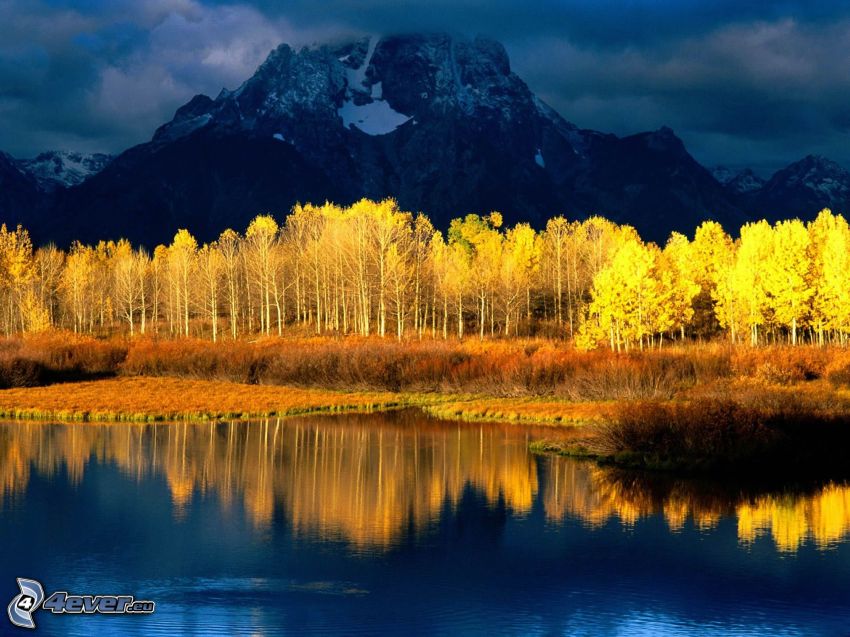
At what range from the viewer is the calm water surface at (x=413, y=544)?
14898 millimetres

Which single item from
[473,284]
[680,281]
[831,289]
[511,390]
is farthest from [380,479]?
[473,284]

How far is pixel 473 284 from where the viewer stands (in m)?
96.9

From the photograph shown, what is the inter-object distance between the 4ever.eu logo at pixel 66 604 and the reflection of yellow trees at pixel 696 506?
397 inches

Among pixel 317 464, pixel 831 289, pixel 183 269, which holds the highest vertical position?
pixel 183 269

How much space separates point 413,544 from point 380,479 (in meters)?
7.29

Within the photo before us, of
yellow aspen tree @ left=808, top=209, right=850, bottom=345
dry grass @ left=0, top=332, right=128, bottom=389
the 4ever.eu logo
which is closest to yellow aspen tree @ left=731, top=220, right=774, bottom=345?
yellow aspen tree @ left=808, top=209, right=850, bottom=345

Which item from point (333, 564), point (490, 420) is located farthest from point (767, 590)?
point (490, 420)

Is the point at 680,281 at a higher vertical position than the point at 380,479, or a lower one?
higher

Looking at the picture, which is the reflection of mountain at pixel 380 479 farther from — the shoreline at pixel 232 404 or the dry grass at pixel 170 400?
the dry grass at pixel 170 400

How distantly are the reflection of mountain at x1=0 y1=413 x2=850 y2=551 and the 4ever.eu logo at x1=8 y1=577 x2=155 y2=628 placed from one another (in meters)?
5.22

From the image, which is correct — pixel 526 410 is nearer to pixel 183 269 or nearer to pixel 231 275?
pixel 231 275

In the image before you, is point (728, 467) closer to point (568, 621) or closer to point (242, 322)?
point (568, 621)

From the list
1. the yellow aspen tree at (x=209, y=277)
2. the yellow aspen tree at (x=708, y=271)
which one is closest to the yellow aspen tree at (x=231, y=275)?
the yellow aspen tree at (x=209, y=277)

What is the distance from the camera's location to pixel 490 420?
3959cm
